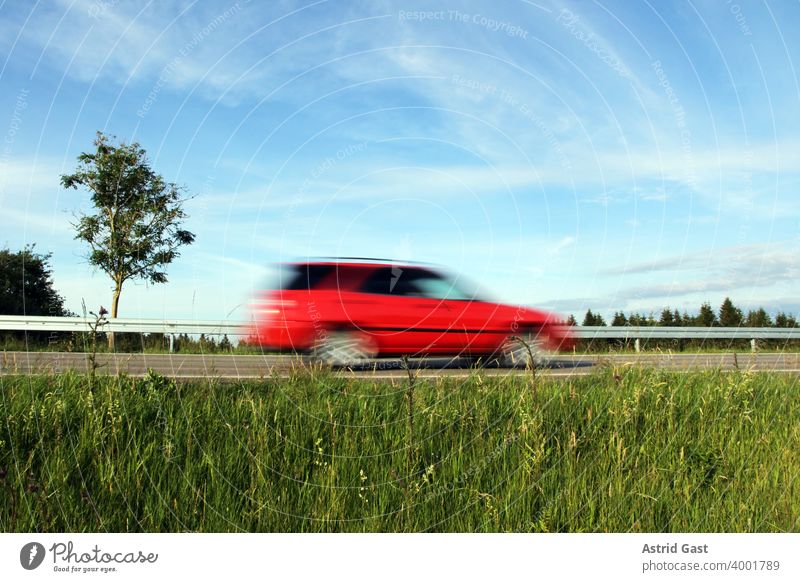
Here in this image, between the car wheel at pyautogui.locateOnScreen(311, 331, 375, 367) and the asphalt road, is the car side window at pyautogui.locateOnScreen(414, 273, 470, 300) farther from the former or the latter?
the asphalt road

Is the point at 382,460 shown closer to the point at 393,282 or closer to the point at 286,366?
the point at 286,366

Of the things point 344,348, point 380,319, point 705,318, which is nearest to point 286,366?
point 344,348

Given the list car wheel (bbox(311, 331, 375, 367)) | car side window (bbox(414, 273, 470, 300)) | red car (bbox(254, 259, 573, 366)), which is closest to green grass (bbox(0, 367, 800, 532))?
car side window (bbox(414, 273, 470, 300))

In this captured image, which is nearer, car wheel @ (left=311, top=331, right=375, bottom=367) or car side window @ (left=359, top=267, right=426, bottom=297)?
car side window @ (left=359, top=267, right=426, bottom=297)

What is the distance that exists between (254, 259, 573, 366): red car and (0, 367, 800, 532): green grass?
4.97ft

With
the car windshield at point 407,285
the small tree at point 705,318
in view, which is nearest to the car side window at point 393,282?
the car windshield at point 407,285

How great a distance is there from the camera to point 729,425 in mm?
4887

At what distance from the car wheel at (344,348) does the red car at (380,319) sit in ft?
0.04

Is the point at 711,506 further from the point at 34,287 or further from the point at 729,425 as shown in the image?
the point at 34,287

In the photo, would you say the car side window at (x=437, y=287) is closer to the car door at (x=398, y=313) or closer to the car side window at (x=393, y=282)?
the car side window at (x=393, y=282)

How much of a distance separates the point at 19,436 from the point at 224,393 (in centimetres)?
151

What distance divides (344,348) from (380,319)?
579 mm

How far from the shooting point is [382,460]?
12.7 ft

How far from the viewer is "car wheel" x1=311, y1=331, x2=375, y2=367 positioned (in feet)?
23.8
